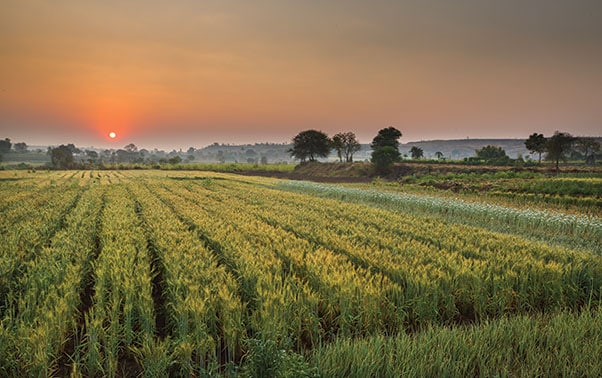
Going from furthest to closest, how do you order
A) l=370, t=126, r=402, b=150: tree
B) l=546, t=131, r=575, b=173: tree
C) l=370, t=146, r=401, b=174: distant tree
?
1. l=370, t=126, r=402, b=150: tree
2. l=370, t=146, r=401, b=174: distant tree
3. l=546, t=131, r=575, b=173: tree

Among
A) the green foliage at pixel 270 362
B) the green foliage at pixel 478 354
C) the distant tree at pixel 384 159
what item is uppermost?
the distant tree at pixel 384 159

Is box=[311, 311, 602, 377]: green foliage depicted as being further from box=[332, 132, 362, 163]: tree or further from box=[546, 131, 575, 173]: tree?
box=[332, 132, 362, 163]: tree

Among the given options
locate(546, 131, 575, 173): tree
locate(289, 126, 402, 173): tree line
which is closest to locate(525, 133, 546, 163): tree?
locate(546, 131, 575, 173): tree

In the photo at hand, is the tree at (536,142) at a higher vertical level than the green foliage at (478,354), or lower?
higher

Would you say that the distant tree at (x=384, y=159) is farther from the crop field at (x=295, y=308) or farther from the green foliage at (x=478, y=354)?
the green foliage at (x=478, y=354)

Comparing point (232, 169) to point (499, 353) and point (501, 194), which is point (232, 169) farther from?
point (499, 353)

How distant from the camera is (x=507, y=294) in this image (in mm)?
6664

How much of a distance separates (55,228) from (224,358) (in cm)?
1078

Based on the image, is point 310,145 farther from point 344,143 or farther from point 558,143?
point 558,143

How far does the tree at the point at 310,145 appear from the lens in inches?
3994

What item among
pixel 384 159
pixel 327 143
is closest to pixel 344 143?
pixel 327 143

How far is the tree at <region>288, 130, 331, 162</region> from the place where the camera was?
101438 millimetres

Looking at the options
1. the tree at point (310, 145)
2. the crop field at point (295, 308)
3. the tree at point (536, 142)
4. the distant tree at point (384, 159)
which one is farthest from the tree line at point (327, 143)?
the crop field at point (295, 308)

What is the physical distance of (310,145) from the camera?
10144 centimetres
